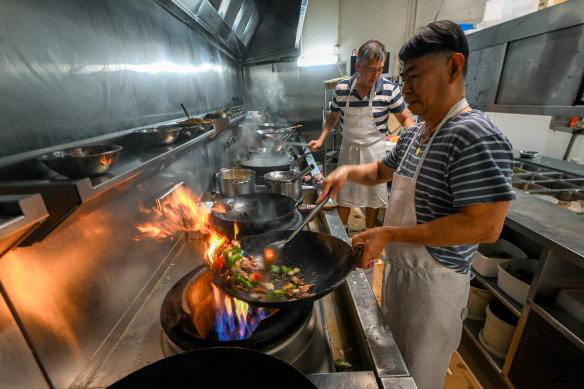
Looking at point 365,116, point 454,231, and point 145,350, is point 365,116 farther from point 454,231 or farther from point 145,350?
point 145,350

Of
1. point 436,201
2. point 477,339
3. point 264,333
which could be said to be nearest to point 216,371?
point 264,333

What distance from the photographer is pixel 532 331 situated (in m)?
1.88

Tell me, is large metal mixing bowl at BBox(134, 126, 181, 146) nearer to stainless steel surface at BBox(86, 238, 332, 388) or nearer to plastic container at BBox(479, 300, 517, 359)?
stainless steel surface at BBox(86, 238, 332, 388)

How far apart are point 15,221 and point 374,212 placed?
12.1ft

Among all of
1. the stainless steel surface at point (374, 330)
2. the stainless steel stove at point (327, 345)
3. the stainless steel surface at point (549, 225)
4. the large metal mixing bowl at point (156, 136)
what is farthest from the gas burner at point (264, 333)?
the stainless steel surface at point (549, 225)

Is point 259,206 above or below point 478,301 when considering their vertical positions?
above

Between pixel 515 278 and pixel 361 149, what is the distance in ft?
6.77

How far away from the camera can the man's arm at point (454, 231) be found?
1.09 metres

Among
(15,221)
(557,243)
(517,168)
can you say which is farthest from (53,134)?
(517,168)

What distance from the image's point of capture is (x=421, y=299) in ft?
4.83

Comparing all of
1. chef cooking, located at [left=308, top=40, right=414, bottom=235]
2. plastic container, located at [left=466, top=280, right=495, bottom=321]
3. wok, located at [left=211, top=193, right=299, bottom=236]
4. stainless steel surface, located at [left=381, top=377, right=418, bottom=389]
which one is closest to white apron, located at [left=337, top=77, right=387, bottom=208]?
chef cooking, located at [left=308, top=40, right=414, bottom=235]

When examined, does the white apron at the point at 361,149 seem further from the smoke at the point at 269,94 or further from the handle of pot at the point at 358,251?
the smoke at the point at 269,94

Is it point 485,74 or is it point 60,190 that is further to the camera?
point 485,74

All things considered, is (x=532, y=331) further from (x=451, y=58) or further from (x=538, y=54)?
(x=538, y=54)
